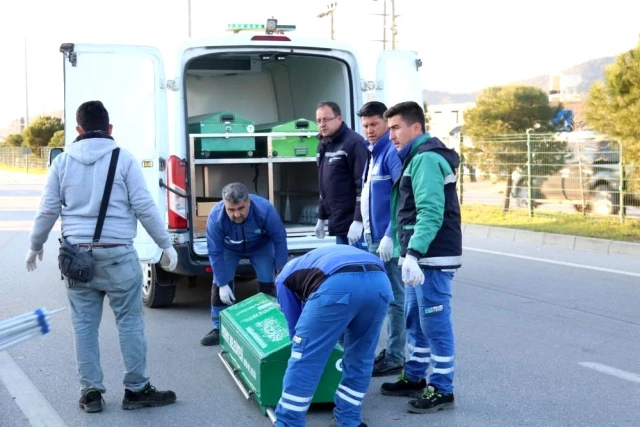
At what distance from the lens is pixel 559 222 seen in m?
15.7

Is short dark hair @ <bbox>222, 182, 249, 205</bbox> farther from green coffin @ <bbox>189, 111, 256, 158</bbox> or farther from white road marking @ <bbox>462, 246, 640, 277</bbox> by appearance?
white road marking @ <bbox>462, 246, 640, 277</bbox>

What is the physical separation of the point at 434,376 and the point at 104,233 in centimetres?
216

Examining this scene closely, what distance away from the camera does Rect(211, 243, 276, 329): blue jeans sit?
680 centimetres

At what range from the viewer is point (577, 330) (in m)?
7.30

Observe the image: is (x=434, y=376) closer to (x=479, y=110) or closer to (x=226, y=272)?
(x=226, y=272)

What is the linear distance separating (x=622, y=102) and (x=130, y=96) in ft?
30.1

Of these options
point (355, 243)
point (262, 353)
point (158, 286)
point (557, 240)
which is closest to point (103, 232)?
point (262, 353)

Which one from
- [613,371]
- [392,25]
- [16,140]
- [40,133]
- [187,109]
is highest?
[392,25]

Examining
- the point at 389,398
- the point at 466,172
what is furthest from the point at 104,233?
the point at 466,172

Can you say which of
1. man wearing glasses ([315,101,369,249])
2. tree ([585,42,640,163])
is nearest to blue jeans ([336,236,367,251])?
man wearing glasses ([315,101,369,249])

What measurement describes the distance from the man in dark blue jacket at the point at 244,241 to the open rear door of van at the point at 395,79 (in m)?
1.92

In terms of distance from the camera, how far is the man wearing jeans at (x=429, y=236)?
16.1ft

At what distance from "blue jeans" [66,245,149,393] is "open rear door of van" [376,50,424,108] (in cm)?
342

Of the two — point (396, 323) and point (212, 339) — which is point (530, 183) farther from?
point (396, 323)
